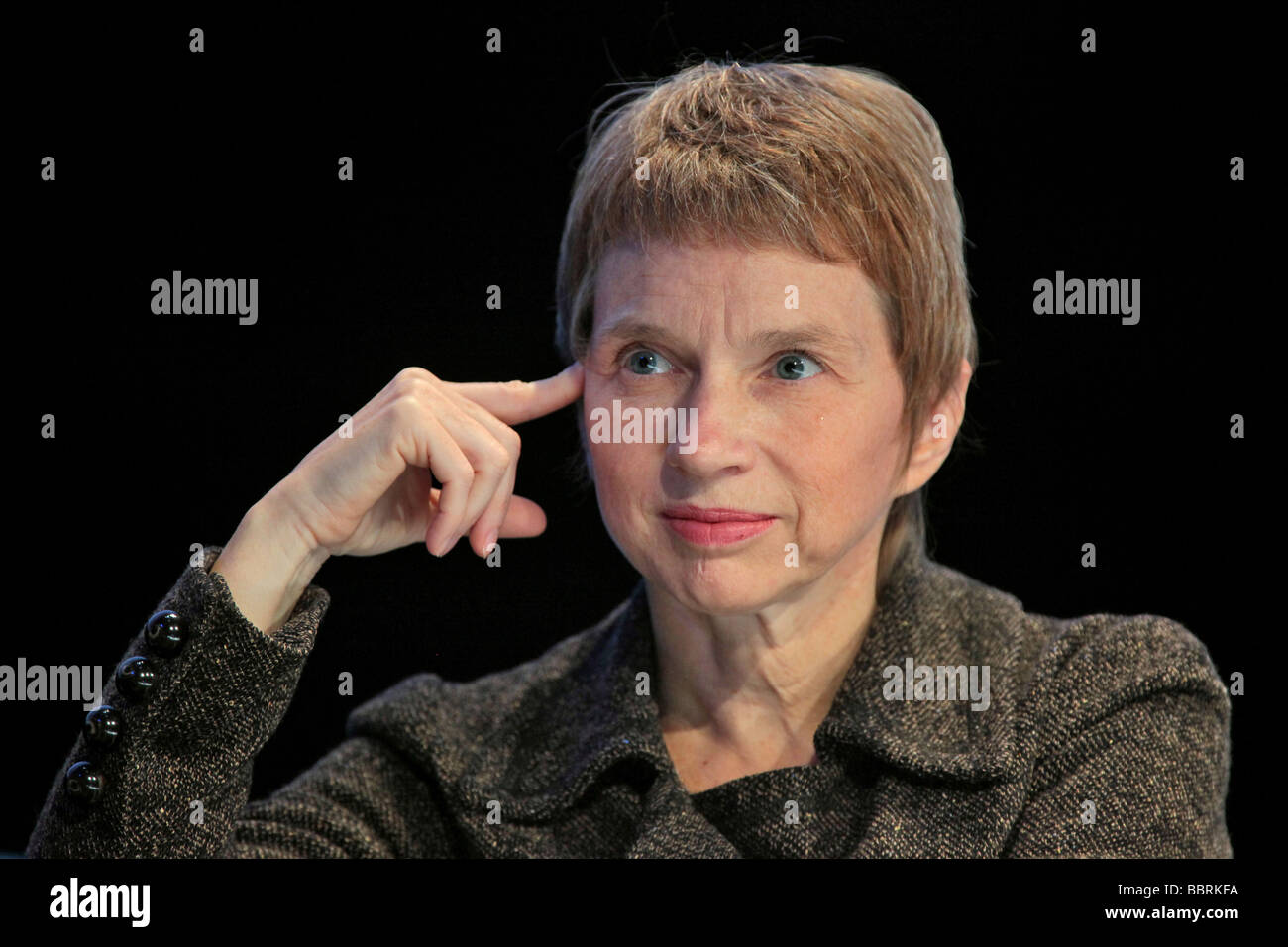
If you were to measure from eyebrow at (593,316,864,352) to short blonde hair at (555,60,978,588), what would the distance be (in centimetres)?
10

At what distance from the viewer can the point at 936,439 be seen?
85.6 inches

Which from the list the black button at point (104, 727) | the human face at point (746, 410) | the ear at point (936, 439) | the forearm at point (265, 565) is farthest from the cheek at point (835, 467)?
the black button at point (104, 727)

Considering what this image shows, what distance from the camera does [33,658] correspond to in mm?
2514

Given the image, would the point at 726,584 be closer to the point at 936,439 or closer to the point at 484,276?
the point at 936,439

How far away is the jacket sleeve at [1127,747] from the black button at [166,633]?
1145 mm

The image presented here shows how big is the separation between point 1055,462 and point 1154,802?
62 centimetres

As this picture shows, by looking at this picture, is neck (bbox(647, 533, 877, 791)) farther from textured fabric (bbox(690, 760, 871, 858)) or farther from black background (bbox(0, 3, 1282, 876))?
black background (bbox(0, 3, 1282, 876))

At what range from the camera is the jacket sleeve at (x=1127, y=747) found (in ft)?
6.37

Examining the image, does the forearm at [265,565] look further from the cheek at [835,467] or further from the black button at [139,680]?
the cheek at [835,467]

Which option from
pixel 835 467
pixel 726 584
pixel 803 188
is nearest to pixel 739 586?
pixel 726 584

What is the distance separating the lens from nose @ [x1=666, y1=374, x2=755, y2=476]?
6.37 ft

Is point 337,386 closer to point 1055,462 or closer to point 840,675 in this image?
point 840,675

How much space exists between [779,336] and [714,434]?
16cm

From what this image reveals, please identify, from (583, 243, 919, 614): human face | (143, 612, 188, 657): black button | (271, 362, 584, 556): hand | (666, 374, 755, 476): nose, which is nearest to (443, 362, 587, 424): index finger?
(271, 362, 584, 556): hand
